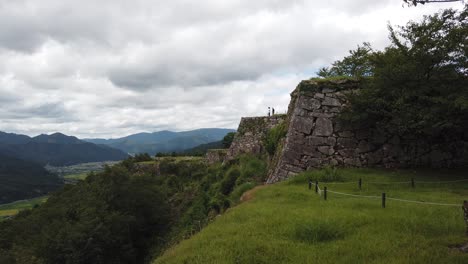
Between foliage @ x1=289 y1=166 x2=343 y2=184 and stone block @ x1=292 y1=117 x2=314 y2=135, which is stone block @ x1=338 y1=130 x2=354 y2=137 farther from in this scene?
foliage @ x1=289 y1=166 x2=343 y2=184

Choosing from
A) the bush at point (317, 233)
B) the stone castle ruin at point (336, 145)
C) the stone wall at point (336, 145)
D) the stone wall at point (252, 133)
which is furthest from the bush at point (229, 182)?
the bush at point (317, 233)

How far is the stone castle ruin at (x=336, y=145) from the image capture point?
15562 millimetres

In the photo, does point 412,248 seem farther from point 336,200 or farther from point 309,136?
point 309,136

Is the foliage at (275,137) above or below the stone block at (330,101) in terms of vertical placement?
below

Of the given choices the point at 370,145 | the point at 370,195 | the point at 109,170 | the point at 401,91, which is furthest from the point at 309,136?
the point at 109,170

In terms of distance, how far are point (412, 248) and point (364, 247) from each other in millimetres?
818

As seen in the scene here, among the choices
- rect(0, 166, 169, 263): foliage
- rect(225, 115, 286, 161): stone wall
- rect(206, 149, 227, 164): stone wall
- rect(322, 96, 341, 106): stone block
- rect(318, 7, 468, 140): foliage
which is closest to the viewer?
rect(318, 7, 468, 140): foliage

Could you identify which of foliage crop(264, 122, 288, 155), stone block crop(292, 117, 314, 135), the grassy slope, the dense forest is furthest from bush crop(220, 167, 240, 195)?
the grassy slope

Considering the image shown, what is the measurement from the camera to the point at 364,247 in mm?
6168

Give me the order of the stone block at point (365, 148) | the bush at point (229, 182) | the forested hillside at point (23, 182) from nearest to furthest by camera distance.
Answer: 1. the stone block at point (365, 148)
2. the bush at point (229, 182)
3. the forested hillside at point (23, 182)

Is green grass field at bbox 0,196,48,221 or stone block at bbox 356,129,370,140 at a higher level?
stone block at bbox 356,129,370,140

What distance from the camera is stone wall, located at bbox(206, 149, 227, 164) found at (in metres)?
32.7

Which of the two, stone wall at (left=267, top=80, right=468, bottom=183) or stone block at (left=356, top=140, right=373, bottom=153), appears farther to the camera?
stone block at (left=356, top=140, right=373, bottom=153)

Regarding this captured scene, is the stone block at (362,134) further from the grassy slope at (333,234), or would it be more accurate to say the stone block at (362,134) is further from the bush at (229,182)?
the bush at (229,182)
